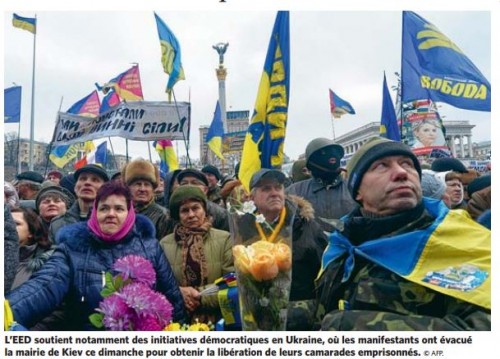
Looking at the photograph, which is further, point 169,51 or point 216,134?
point 216,134

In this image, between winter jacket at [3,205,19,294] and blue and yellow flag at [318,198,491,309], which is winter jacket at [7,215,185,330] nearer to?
winter jacket at [3,205,19,294]

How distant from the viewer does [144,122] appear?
4660mm

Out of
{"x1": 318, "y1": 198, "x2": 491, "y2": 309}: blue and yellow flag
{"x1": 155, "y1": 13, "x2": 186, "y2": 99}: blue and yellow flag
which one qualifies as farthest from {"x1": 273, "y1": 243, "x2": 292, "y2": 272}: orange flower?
{"x1": 155, "y1": 13, "x2": 186, "y2": 99}: blue and yellow flag

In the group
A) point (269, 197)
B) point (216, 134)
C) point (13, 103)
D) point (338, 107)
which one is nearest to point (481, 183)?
point (269, 197)

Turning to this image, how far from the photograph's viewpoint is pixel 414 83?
4191mm

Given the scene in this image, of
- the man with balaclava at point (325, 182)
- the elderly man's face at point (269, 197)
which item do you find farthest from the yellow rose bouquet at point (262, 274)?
the man with balaclava at point (325, 182)

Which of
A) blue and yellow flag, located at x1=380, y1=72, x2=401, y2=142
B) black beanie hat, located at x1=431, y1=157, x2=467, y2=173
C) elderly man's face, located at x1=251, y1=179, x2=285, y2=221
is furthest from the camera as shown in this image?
blue and yellow flag, located at x1=380, y1=72, x2=401, y2=142

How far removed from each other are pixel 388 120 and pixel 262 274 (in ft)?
12.4

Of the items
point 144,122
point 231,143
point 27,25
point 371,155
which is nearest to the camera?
point 371,155

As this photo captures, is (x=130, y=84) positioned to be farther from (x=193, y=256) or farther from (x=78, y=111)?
(x=193, y=256)

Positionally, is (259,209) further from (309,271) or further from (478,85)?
(478,85)

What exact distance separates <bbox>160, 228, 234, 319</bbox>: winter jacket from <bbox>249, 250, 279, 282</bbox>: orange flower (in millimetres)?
944

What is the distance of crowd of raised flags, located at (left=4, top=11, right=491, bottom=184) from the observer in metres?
2.23

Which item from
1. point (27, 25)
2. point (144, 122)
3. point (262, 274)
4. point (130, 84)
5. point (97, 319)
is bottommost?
point (97, 319)
